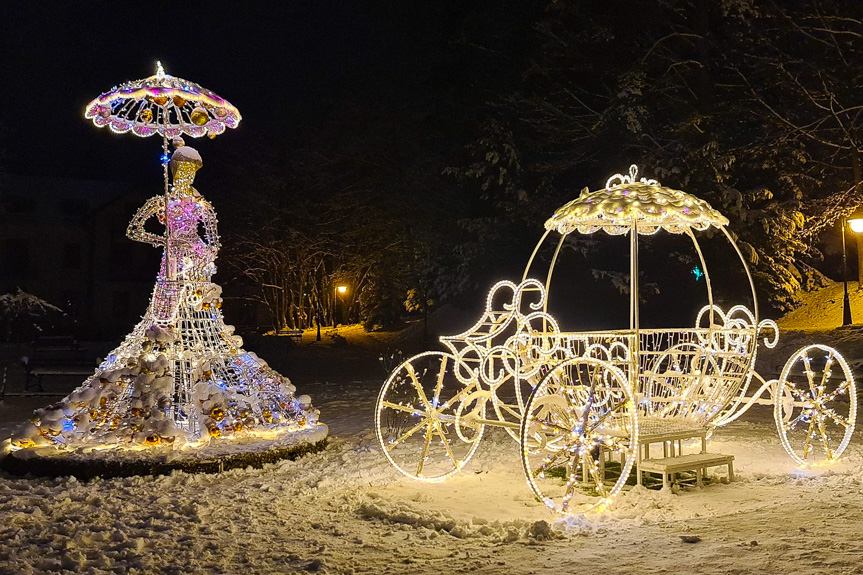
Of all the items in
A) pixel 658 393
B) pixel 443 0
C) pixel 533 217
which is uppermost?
pixel 443 0

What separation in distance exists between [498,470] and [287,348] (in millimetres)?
22677

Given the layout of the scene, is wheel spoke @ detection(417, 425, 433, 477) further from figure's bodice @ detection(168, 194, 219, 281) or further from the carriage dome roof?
figure's bodice @ detection(168, 194, 219, 281)

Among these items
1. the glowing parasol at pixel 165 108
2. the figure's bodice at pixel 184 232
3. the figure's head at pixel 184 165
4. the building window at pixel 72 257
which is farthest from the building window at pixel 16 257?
the figure's head at pixel 184 165

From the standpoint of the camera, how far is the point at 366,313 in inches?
1586

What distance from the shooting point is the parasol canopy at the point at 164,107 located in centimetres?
990

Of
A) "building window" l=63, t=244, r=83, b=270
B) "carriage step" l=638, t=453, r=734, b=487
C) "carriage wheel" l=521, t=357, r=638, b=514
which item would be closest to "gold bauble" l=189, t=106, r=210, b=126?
"carriage wheel" l=521, t=357, r=638, b=514

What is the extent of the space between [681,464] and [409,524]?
2.76 meters

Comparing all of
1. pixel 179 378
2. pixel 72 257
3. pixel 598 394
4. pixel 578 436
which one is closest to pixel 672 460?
pixel 598 394

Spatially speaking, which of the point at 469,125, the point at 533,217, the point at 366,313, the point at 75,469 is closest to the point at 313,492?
the point at 75,469

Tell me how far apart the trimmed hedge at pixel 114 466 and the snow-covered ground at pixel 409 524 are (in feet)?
0.61

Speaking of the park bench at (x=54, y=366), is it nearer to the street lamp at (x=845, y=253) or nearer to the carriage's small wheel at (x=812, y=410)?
the carriage's small wheel at (x=812, y=410)

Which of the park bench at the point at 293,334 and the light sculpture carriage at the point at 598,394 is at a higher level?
the park bench at the point at 293,334

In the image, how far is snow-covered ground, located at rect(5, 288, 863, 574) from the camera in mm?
5480

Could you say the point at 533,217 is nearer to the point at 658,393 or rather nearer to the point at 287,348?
the point at 658,393
